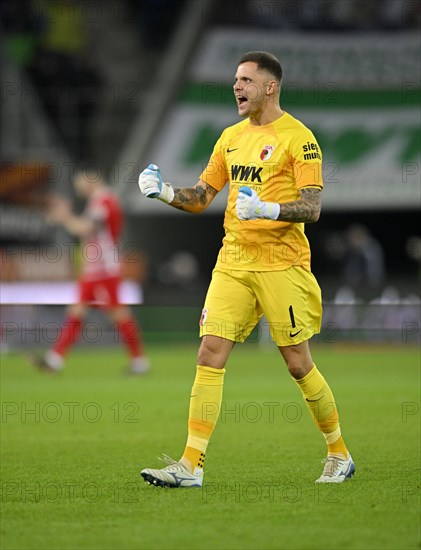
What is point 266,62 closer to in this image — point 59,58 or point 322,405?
point 322,405

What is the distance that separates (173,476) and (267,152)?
2020 millimetres

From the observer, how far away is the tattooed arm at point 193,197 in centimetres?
722

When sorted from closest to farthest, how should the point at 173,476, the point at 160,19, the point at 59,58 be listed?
the point at 173,476 < the point at 59,58 < the point at 160,19

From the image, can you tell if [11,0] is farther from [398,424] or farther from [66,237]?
[398,424]

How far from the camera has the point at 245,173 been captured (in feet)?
23.4

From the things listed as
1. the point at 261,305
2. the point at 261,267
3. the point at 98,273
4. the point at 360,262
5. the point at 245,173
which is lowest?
the point at 261,305

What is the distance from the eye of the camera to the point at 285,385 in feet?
46.4

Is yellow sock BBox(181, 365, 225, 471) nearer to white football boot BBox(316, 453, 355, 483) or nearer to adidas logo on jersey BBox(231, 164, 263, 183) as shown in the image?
white football boot BBox(316, 453, 355, 483)

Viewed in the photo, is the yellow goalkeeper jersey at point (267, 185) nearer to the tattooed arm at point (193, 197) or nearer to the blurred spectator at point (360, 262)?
the tattooed arm at point (193, 197)

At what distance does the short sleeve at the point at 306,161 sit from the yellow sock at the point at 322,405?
1.16 meters

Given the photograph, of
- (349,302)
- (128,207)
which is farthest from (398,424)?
(128,207)

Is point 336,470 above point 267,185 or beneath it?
beneath

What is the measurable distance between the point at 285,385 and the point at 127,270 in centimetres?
912

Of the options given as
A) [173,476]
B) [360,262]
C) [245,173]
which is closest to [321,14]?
[360,262]
